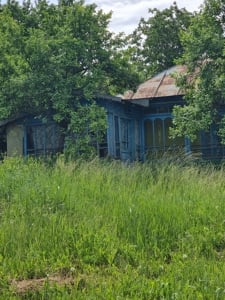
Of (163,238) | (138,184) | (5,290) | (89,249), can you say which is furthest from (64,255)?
(138,184)

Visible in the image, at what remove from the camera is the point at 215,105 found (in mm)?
14789

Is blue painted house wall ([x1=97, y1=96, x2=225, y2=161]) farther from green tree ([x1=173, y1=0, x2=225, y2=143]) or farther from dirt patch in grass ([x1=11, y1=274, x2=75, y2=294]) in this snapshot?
dirt patch in grass ([x1=11, y1=274, x2=75, y2=294])

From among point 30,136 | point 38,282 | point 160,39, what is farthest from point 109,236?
point 160,39

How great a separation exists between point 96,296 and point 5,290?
0.92 m

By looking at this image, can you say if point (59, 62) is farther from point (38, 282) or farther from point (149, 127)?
point (38, 282)

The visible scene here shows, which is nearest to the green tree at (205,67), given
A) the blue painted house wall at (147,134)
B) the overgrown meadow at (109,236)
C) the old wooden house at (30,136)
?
the blue painted house wall at (147,134)

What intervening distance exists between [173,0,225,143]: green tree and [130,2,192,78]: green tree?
12376 mm

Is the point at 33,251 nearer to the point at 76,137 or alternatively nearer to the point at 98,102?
the point at 76,137

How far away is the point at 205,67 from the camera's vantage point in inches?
560

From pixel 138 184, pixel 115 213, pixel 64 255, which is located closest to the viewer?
pixel 64 255

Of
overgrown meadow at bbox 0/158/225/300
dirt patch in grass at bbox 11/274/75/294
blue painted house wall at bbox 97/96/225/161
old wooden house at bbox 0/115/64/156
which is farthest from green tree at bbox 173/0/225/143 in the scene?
dirt patch in grass at bbox 11/274/75/294

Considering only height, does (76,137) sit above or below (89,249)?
above

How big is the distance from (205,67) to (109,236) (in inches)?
391

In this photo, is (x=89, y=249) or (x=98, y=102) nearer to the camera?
(x=89, y=249)
